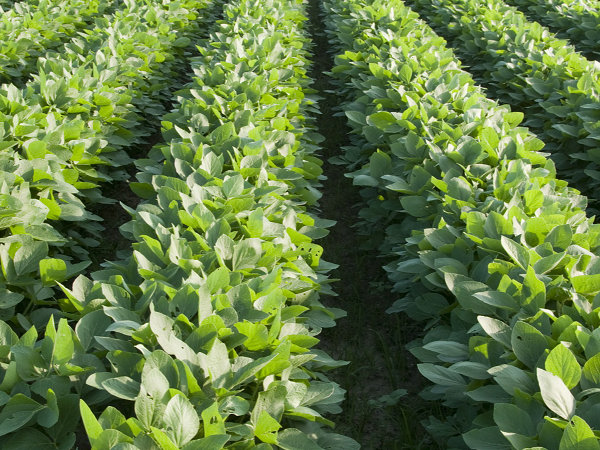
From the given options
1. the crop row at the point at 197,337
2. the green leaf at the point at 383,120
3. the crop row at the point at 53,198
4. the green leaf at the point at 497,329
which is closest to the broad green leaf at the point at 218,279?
the crop row at the point at 197,337

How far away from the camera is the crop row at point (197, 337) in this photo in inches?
58.8

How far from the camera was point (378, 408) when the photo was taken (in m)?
2.80

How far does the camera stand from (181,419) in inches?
54.2

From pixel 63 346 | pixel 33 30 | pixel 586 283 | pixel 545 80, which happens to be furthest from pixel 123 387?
pixel 33 30

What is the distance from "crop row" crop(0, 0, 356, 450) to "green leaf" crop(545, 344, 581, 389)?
2.14ft

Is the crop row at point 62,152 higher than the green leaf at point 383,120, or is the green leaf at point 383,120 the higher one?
the green leaf at point 383,120

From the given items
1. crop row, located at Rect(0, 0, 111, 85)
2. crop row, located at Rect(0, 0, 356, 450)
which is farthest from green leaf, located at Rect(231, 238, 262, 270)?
crop row, located at Rect(0, 0, 111, 85)

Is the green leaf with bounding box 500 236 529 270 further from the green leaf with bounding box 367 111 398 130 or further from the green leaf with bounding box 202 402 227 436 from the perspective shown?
the green leaf with bounding box 367 111 398 130

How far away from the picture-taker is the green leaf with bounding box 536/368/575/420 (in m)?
1.47

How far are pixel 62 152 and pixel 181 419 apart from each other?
228 centimetres

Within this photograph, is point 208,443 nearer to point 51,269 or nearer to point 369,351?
point 51,269

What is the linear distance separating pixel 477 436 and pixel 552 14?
775 cm

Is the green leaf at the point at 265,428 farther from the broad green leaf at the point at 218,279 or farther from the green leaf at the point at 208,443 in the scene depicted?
the broad green leaf at the point at 218,279

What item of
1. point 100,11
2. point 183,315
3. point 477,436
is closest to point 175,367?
point 183,315
